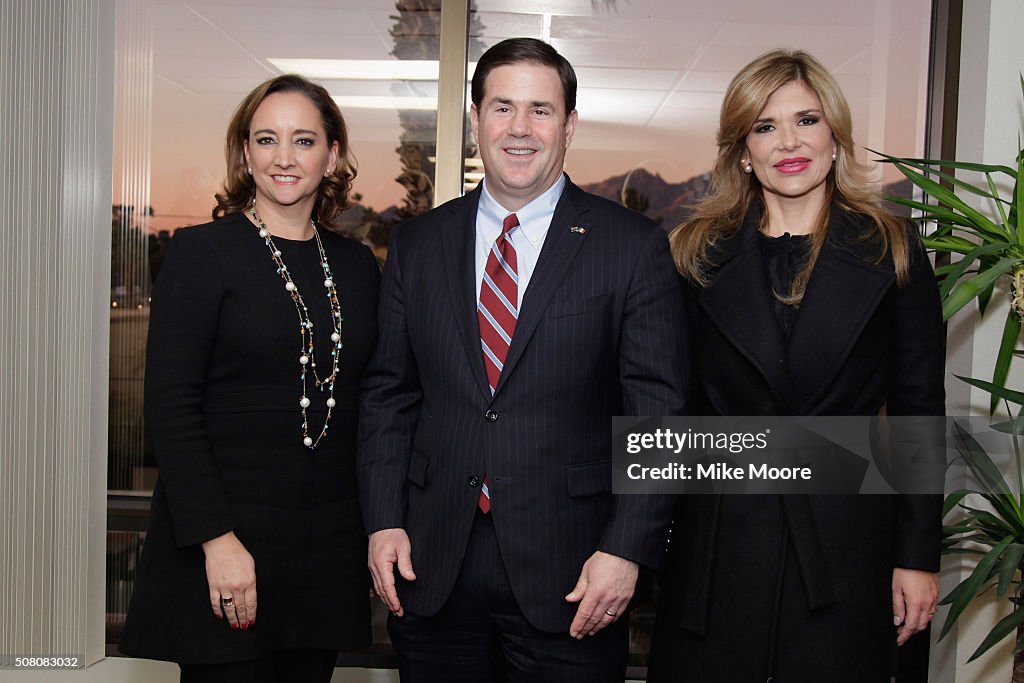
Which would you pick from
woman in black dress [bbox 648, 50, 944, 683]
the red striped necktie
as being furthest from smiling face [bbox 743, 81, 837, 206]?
the red striped necktie

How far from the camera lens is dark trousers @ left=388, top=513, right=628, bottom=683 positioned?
1.86 metres

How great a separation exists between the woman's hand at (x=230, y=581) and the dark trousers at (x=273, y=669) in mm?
103

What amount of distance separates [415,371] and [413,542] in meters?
0.39

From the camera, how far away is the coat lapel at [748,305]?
185 cm

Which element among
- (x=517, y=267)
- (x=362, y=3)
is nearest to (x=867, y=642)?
(x=517, y=267)

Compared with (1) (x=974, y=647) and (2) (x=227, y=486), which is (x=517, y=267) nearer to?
(2) (x=227, y=486)

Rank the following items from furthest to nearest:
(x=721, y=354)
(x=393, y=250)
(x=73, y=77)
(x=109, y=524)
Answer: (x=109, y=524), (x=73, y=77), (x=393, y=250), (x=721, y=354)

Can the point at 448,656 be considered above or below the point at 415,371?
below

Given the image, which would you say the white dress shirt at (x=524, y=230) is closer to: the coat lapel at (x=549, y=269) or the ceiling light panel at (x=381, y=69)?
the coat lapel at (x=549, y=269)

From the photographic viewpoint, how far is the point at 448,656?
1.91 m

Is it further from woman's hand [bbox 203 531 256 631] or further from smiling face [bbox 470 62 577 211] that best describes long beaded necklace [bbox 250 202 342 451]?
smiling face [bbox 470 62 577 211]

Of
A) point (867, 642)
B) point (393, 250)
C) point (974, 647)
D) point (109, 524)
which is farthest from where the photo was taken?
point (109, 524)

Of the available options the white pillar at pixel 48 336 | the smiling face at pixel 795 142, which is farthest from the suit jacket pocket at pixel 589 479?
the white pillar at pixel 48 336

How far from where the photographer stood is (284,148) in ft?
6.67
